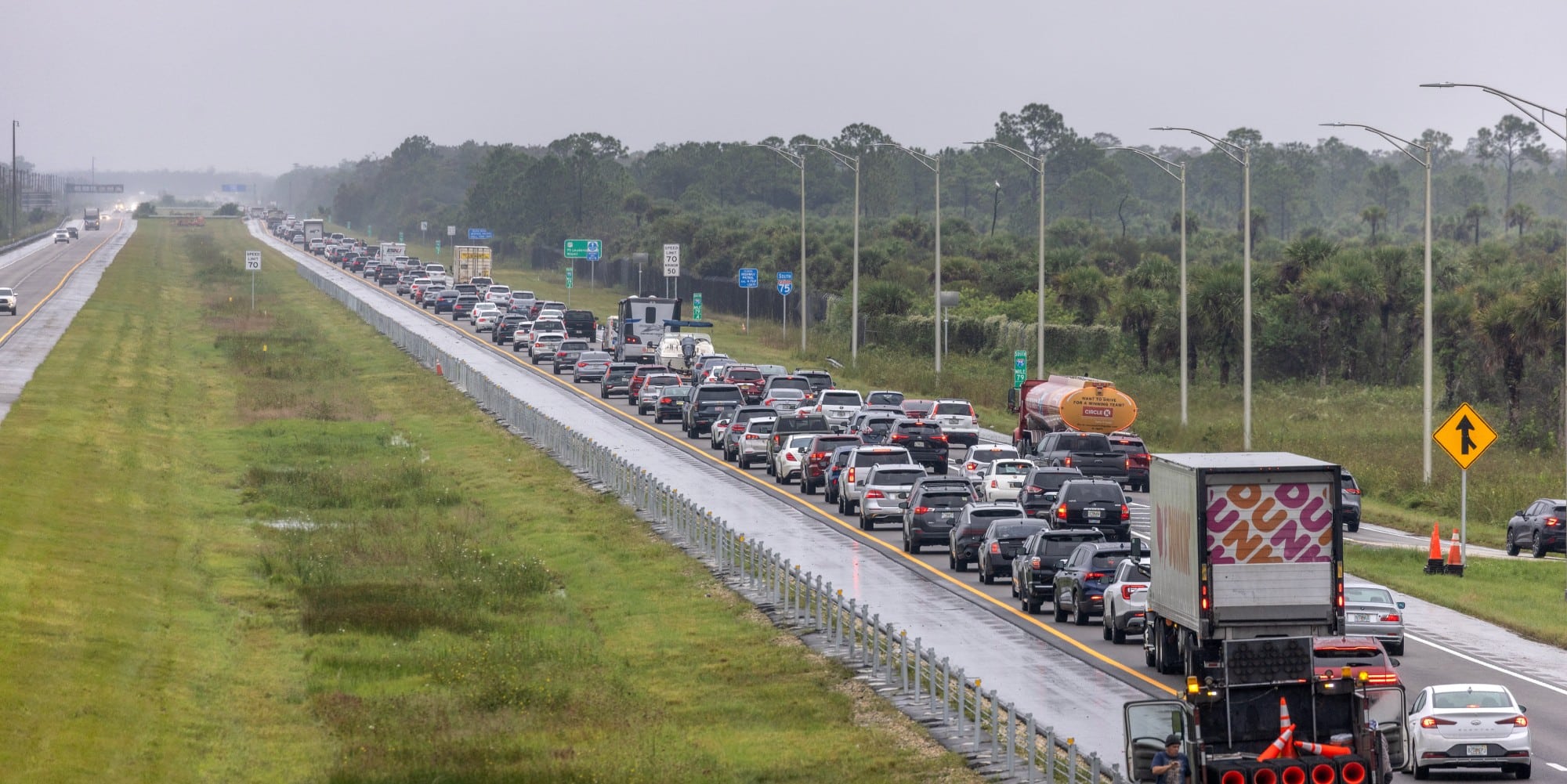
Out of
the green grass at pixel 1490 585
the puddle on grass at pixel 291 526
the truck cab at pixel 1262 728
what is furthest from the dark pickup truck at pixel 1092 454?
the truck cab at pixel 1262 728

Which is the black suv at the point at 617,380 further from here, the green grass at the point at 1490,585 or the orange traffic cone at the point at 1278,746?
the orange traffic cone at the point at 1278,746

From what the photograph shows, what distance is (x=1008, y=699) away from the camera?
26.6m

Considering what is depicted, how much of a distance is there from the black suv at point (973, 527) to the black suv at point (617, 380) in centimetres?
4340

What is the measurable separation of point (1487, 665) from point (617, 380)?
55.6 metres

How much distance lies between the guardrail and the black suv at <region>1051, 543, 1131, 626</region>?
11.0 ft

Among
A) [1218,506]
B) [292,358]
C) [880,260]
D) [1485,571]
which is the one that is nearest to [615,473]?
[1485,571]

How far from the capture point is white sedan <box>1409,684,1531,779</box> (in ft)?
73.2

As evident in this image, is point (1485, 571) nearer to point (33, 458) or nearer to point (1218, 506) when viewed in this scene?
point (1218, 506)

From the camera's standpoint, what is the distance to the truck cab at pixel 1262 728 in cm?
1716

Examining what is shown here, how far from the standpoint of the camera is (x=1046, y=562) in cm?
3522

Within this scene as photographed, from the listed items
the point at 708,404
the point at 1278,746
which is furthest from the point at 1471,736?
the point at 708,404

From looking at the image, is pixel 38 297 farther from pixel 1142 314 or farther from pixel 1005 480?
pixel 1005 480

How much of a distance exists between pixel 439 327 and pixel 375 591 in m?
82.5

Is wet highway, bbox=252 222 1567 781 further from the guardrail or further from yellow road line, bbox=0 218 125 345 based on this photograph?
yellow road line, bbox=0 218 125 345
